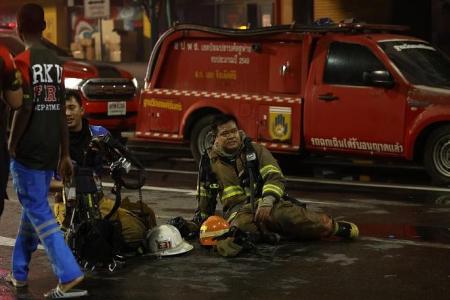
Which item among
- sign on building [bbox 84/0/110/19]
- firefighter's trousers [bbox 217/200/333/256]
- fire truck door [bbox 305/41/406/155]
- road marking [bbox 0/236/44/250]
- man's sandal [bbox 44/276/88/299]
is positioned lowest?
road marking [bbox 0/236/44/250]

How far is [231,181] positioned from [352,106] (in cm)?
380

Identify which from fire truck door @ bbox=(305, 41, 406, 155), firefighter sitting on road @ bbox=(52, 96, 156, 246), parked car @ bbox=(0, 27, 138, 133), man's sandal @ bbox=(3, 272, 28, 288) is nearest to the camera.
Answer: man's sandal @ bbox=(3, 272, 28, 288)

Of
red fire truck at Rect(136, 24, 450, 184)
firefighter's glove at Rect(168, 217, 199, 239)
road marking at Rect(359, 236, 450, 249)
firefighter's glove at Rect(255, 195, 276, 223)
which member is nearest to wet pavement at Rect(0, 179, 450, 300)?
road marking at Rect(359, 236, 450, 249)

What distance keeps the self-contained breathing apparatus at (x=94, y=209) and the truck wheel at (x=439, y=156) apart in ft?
15.5

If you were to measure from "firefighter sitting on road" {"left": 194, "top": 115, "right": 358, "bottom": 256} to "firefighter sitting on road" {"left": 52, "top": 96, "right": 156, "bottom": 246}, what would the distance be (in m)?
0.62

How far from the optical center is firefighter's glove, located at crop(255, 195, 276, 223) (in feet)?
21.7

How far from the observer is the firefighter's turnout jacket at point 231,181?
22.8 ft

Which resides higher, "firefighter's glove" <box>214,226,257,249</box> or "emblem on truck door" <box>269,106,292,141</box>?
"emblem on truck door" <box>269,106,292,141</box>

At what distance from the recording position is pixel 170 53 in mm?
12117

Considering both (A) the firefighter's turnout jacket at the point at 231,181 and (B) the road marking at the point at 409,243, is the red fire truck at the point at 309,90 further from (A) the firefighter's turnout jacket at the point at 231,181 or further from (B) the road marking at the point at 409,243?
(A) the firefighter's turnout jacket at the point at 231,181

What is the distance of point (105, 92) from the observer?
43.1 ft

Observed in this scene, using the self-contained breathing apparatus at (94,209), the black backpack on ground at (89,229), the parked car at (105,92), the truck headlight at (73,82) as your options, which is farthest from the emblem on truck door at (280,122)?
the black backpack on ground at (89,229)

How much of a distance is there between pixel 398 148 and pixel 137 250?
4.48m

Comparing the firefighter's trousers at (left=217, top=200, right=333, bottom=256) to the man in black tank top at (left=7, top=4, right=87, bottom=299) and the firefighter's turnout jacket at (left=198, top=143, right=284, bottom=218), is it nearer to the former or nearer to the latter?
the firefighter's turnout jacket at (left=198, top=143, right=284, bottom=218)
